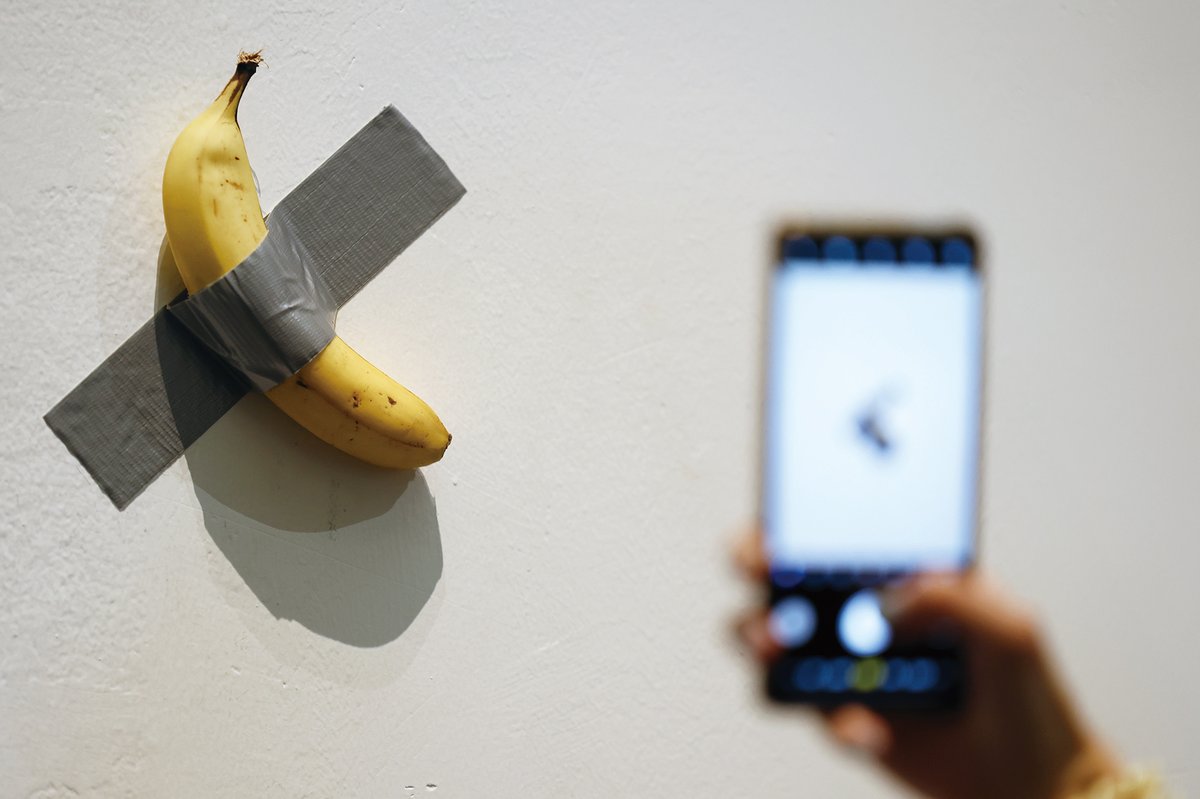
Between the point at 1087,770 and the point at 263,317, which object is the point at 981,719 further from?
the point at 263,317

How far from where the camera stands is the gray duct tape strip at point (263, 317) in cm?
93

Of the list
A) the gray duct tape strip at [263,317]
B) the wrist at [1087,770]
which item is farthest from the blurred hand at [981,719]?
the gray duct tape strip at [263,317]

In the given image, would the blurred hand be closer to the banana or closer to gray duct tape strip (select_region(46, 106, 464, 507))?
the banana

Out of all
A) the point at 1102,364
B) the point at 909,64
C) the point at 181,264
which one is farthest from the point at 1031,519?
the point at 181,264

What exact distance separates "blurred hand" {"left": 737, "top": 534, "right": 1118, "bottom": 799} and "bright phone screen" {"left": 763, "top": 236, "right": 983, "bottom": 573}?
5 cm

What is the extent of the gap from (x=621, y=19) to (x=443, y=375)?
41cm

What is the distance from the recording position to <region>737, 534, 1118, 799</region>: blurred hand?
100cm

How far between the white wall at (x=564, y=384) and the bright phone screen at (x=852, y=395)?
203 millimetres

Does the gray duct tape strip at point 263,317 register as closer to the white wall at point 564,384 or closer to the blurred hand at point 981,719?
the white wall at point 564,384

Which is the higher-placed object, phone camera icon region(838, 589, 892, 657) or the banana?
the banana

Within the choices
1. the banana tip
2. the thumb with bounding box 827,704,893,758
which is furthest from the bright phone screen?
the banana tip

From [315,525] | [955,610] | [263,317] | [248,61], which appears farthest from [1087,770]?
[248,61]

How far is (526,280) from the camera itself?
43.2 inches

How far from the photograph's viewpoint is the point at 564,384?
43.5 inches
